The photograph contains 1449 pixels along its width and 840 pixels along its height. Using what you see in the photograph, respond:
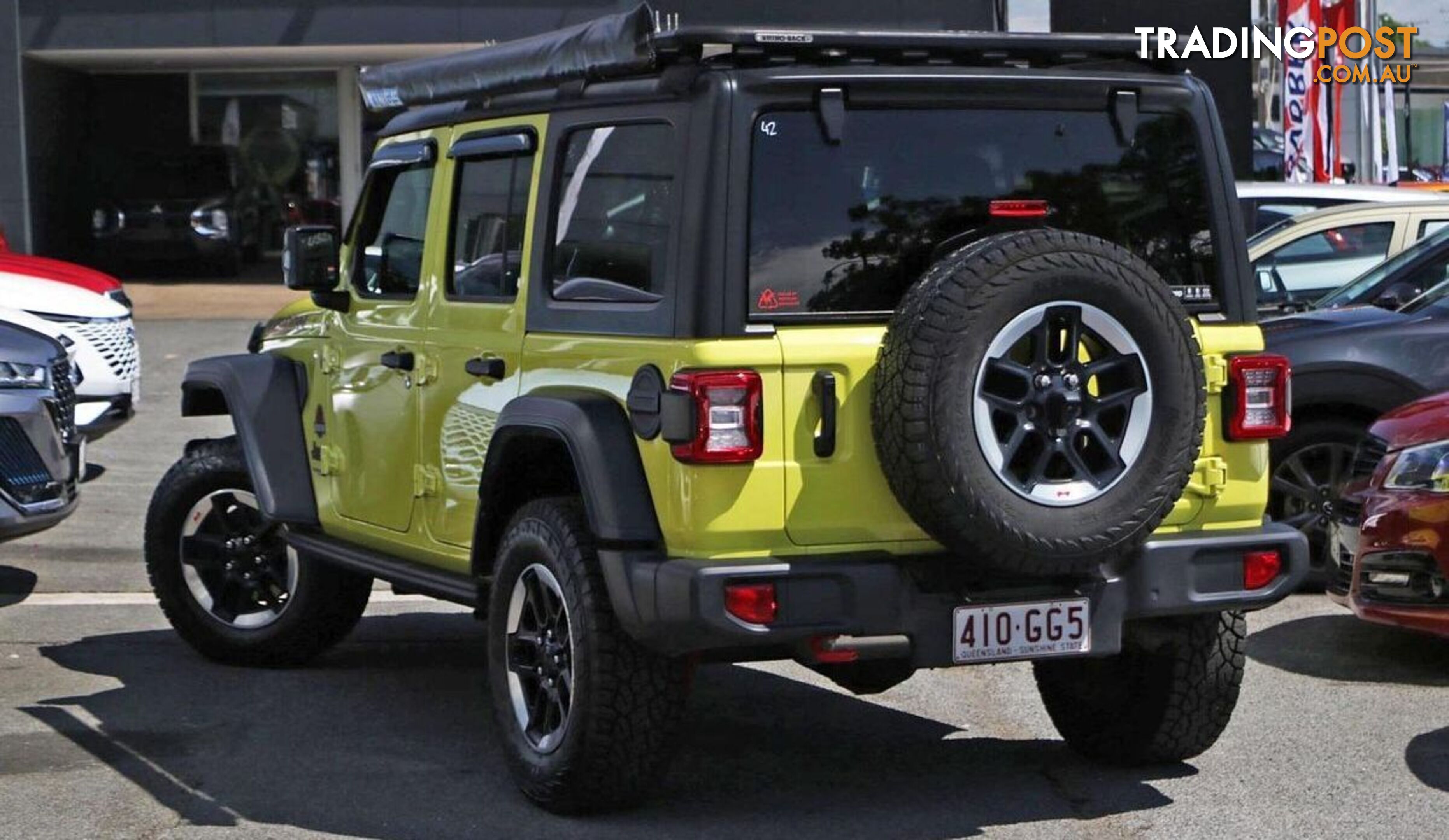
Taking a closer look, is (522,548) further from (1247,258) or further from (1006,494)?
(1247,258)

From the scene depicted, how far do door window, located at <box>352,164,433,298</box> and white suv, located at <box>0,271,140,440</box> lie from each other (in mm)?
5492

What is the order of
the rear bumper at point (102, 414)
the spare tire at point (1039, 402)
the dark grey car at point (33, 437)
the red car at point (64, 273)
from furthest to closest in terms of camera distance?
the red car at point (64, 273) < the rear bumper at point (102, 414) < the dark grey car at point (33, 437) < the spare tire at point (1039, 402)

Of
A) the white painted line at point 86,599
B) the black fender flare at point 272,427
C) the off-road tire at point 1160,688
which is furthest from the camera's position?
the white painted line at point 86,599

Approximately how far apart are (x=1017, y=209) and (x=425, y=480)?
→ 6.98ft

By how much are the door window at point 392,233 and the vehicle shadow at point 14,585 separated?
2.94 meters

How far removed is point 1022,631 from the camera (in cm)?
547

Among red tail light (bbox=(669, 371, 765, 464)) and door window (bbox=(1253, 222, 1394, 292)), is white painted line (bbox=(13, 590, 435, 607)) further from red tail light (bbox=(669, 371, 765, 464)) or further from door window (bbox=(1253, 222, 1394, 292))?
door window (bbox=(1253, 222, 1394, 292))

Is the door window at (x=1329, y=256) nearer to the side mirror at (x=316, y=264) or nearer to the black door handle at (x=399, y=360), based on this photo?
the side mirror at (x=316, y=264)

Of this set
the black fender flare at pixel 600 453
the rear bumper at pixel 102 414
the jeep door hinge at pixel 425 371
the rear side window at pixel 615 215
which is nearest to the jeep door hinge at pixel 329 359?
the jeep door hinge at pixel 425 371

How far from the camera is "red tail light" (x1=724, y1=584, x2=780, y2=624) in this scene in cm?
523

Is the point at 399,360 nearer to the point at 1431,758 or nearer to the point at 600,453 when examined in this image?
the point at 600,453

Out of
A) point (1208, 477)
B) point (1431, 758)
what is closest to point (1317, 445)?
point (1431, 758)

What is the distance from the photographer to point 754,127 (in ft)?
17.8

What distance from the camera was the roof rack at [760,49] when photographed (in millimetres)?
5449
